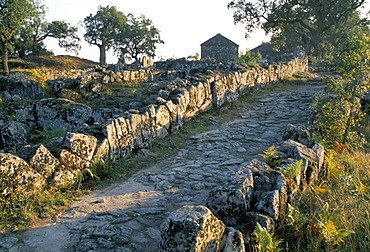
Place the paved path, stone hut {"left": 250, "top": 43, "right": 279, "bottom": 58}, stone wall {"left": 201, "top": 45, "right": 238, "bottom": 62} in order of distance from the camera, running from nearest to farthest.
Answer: the paved path < stone wall {"left": 201, "top": 45, "right": 238, "bottom": 62} < stone hut {"left": 250, "top": 43, "right": 279, "bottom": 58}

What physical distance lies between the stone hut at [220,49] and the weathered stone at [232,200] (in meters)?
Answer: 43.6

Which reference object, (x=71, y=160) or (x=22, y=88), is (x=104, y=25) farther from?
(x=71, y=160)

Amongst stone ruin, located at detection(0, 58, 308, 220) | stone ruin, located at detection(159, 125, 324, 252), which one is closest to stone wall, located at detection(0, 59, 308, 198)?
stone ruin, located at detection(0, 58, 308, 220)

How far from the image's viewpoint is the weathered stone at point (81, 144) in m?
6.23

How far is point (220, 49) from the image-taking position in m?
46.7

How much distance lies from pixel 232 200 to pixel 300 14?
37458mm

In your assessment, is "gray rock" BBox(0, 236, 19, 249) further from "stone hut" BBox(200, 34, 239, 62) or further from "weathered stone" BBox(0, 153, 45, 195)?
"stone hut" BBox(200, 34, 239, 62)

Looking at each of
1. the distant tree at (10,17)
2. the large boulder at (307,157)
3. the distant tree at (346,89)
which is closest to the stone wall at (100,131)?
the large boulder at (307,157)

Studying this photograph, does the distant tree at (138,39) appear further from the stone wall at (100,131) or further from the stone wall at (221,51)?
the stone wall at (100,131)

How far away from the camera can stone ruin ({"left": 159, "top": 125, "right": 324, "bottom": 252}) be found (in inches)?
134

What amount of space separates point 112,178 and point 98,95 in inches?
319

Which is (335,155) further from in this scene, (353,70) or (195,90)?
(195,90)

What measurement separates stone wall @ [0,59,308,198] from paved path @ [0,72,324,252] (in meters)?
0.87

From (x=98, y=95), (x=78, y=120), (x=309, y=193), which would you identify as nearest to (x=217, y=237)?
(x=309, y=193)
